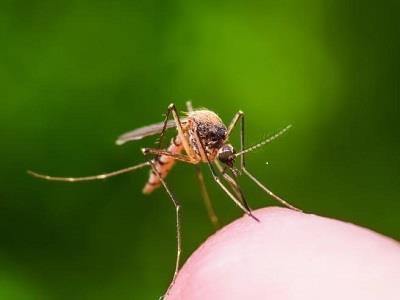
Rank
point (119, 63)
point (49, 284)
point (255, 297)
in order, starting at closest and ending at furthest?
point (255, 297)
point (49, 284)
point (119, 63)

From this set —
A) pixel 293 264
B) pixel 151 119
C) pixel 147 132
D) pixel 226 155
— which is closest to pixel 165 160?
pixel 147 132

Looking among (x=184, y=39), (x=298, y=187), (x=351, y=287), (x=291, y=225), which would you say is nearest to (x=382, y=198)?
(x=298, y=187)

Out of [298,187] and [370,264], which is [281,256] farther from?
[298,187]

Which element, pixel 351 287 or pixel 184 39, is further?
pixel 184 39

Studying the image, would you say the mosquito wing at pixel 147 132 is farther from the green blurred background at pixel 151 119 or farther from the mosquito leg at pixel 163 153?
the green blurred background at pixel 151 119

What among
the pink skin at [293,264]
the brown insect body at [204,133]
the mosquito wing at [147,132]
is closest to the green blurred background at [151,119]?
the mosquito wing at [147,132]
